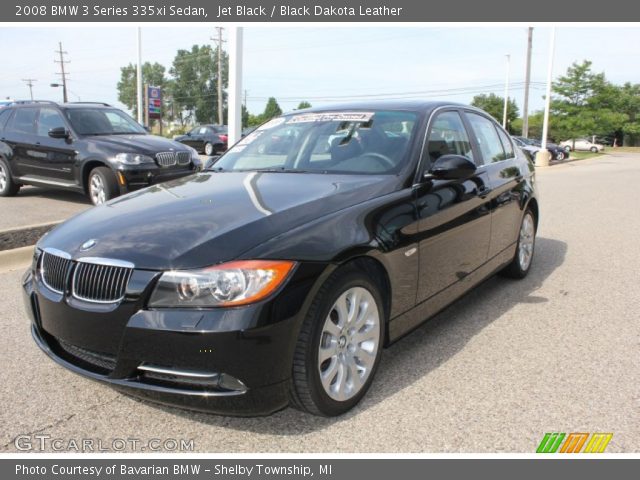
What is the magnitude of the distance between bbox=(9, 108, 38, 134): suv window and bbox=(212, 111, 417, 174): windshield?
7.13 m

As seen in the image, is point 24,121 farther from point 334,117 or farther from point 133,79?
point 133,79

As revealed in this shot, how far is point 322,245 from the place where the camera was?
2736 millimetres

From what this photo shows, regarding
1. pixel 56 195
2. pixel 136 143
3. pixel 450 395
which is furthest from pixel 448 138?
pixel 56 195

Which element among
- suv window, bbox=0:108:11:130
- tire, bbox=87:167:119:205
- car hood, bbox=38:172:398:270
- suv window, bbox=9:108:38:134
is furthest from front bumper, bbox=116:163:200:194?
car hood, bbox=38:172:398:270

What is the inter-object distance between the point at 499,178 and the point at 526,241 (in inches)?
43.6

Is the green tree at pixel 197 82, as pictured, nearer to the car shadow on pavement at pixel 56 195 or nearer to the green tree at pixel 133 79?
the green tree at pixel 133 79

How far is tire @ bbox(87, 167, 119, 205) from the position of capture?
885cm

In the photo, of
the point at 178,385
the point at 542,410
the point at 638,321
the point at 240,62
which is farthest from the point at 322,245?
the point at 240,62

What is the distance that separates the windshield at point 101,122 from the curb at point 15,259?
4.04 meters

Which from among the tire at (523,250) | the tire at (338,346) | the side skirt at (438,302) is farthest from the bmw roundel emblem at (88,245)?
the tire at (523,250)

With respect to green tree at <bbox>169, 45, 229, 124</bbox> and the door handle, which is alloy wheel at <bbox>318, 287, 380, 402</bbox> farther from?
green tree at <bbox>169, 45, 229, 124</bbox>

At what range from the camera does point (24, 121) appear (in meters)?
10.3

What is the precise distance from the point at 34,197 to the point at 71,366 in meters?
9.17

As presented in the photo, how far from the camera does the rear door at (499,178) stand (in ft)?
15.1
